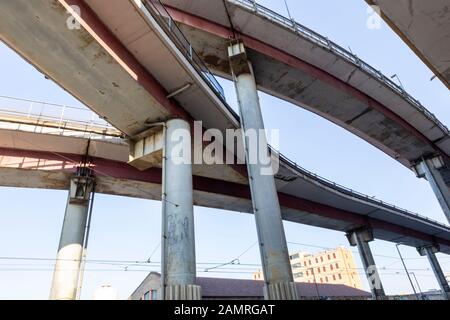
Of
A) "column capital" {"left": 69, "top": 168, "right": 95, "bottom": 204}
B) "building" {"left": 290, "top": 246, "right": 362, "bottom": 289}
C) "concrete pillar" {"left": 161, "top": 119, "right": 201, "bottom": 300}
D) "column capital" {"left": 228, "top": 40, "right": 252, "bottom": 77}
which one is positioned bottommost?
"concrete pillar" {"left": 161, "top": 119, "right": 201, "bottom": 300}

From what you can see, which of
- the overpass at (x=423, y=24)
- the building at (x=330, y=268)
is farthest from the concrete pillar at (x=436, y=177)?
the building at (x=330, y=268)

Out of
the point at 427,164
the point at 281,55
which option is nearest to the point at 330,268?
the point at 427,164

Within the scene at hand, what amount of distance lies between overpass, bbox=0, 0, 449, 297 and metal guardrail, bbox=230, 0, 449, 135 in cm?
15

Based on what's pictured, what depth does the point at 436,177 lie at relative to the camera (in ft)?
60.1

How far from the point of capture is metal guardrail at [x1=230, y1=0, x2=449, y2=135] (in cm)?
1173

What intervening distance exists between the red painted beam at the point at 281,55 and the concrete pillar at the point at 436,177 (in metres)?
3.66

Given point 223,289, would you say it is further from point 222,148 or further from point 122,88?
point 122,88

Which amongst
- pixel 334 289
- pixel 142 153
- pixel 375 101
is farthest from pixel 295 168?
pixel 334 289

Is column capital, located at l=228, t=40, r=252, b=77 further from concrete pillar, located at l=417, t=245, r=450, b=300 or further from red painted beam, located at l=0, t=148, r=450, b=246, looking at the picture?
concrete pillar, located at l=417, t=245, r=450, b=300

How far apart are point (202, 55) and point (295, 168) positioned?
22.4 feet

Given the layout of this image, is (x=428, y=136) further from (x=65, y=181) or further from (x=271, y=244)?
(x=65, y=181)

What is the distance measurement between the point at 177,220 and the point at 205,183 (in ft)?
20.5

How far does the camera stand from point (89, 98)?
25.1 ft

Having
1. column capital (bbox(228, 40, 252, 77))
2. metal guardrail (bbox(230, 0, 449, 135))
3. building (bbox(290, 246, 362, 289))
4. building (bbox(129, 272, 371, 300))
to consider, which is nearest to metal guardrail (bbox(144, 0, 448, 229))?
metal guardrail (bbox(230, 0, 449, 135))
